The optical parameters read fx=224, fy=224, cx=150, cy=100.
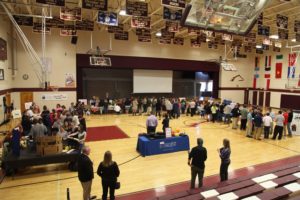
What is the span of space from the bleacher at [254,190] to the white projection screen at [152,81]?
15472 millimetres

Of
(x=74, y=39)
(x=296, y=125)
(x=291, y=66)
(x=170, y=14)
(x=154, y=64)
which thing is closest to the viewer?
(x=170, y=14)

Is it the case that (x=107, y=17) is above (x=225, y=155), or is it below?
above

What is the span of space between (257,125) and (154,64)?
11488mm

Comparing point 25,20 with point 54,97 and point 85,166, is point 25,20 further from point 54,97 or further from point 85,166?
point 85,166

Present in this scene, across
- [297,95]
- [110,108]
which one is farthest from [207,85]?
[110,108]

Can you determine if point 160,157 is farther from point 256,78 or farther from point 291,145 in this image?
point 256,78

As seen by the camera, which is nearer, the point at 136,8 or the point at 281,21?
the point at 136,8

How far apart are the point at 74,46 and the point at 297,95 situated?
2106cm

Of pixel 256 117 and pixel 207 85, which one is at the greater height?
pixel 207 85

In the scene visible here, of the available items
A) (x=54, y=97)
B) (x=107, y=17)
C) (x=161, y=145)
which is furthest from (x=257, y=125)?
(x=54, y=97)

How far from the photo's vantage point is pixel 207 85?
24172 mm

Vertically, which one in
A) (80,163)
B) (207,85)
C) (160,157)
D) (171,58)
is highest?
(171,58)

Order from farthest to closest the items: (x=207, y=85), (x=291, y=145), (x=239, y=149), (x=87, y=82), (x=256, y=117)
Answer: (x=207, y=85)
(x=87, y=82)
(x=256, y=117)
(x=291, y=145)
(x=239, y=149)

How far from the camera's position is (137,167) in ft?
23.9
